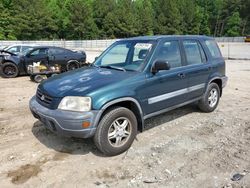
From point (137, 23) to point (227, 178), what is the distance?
191 ft

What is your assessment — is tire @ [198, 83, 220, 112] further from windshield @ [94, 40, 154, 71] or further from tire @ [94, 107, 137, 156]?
tire @ [94, 107, 137, 156]

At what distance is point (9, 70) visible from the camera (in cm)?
1122

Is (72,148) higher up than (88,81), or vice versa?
(88,81)

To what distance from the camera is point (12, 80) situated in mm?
10586

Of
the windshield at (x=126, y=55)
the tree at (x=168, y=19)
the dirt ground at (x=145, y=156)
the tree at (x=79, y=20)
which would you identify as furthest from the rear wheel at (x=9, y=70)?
the tree at (x=168, y=19)

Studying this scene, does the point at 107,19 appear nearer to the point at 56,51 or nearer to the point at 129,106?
the point at 56,51

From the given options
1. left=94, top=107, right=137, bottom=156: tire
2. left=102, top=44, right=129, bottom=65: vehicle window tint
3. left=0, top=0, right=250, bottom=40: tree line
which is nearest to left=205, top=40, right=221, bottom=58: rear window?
left=102, top=44, right=129, bottom=65: vehicle window tint

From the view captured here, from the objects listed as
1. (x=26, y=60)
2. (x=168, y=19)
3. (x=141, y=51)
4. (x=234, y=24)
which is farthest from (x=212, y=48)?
(x=234, y=24)

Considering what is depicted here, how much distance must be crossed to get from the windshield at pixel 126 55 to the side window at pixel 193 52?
3.18 feet

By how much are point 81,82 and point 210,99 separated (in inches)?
131

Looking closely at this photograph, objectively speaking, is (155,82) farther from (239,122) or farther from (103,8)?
(103,8)

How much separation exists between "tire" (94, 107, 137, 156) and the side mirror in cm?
84

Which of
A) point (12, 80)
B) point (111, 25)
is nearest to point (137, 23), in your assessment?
point (111, 25)

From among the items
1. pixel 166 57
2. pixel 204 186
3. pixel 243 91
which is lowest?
pixel 204 186
